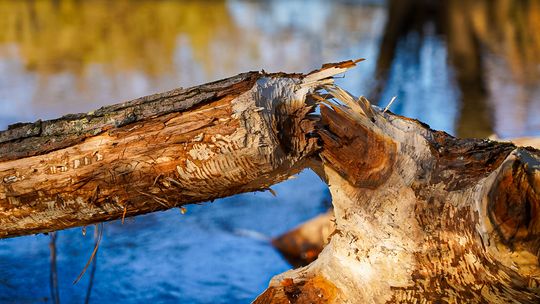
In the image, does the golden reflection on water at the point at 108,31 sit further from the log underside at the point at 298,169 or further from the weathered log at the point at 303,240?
the log underside at the point at 298,169

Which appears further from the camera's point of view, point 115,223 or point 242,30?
point 242,30

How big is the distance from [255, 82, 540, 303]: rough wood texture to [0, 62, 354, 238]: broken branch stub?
0.32ft

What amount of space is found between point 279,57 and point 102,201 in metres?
5.40

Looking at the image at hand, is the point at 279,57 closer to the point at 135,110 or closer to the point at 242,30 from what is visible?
the point at 242,30

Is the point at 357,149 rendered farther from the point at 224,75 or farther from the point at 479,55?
the point at 479,55

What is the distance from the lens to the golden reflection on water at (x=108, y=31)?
22.0 feet

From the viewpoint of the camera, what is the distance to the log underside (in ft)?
4.97

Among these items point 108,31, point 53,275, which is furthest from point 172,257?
point 108,31

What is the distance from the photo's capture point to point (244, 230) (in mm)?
3293

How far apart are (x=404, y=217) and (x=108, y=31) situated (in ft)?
22.9

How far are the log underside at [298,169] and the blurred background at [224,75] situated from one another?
1.85 ft

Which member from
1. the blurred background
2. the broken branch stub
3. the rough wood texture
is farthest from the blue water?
the rough wood texture

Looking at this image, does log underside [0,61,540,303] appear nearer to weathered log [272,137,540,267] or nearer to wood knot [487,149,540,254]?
wood knot [487,149,540,254]

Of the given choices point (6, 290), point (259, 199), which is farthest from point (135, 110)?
point (259, 199)
